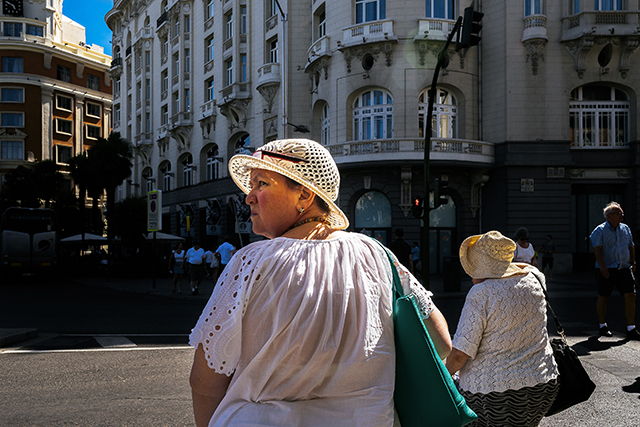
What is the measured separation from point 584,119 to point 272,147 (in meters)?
27.2

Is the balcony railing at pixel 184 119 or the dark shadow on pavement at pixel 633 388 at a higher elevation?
the balcony railing at pixel 184 119

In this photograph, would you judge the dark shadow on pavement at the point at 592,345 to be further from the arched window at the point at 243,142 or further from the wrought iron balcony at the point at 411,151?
the arched window at the point at 243,142

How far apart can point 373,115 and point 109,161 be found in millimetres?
17502

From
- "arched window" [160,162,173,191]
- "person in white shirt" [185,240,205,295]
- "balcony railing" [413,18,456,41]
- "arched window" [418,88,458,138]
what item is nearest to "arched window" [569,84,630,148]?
"arched window" [418,88,458,138]

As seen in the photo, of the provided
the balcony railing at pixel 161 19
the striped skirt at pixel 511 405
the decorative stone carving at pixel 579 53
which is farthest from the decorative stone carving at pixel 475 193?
the balcony railing at pixel 161 19

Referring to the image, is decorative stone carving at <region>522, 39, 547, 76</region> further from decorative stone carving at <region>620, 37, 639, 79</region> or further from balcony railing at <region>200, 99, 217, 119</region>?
balcony railing at <region>200, 99, 217, 119</region>

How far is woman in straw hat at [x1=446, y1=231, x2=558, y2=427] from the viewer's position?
2809mm

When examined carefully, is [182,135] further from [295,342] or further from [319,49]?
[295,342]

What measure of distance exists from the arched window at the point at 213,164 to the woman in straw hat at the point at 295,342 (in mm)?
36813

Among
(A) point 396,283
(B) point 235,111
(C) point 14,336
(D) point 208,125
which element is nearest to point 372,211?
(B) point 235,111

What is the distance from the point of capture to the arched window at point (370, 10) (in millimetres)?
25750

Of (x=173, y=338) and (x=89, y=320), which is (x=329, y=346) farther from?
(x=89, y=320)

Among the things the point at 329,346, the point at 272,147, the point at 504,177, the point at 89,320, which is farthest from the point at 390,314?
the point at 504,177

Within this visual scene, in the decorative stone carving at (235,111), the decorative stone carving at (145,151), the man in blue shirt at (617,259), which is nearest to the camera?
the man in blue shirt at (617,259)
